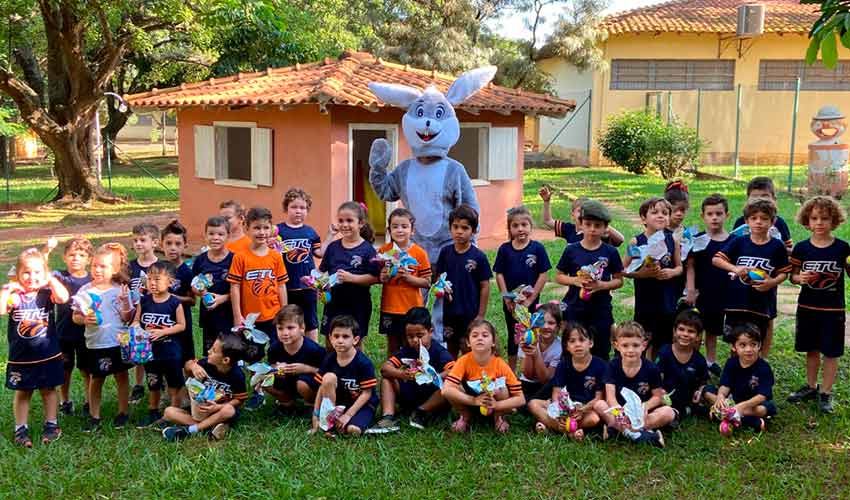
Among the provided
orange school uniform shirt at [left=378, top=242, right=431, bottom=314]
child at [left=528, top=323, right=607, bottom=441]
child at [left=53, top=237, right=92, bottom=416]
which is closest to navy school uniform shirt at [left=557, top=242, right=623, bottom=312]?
child at [left=528, top=323, right=607, bottom=441]

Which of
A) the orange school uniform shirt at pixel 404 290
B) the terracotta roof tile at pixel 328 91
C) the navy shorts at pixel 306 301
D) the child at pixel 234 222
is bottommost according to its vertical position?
the navy shorts at pixel 306 301

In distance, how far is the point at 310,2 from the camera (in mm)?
16125

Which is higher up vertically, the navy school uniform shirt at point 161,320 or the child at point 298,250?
the child at point 298,250

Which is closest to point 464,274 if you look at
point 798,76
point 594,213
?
point 594,213

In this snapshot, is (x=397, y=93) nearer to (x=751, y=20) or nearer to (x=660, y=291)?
(x=660, y=291)

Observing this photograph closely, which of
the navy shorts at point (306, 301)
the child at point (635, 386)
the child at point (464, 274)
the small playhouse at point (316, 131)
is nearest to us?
the child at point (635, 386)

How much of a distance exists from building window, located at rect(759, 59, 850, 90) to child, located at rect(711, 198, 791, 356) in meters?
20.9

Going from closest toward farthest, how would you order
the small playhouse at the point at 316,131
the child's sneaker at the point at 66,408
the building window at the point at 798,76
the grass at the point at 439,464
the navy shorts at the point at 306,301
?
the grass at the point at 439,464 < the child's sneaker at the point at 66,408 < the navy shorts at the point at 306,301 < the small playhouse at the point at 316,131 < the building window at the point at 798,76

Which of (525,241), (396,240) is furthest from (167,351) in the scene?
(525,241)

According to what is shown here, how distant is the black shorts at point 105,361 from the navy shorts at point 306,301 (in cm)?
125

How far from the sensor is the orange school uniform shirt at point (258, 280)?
5.15 meters

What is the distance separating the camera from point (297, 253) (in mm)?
5758

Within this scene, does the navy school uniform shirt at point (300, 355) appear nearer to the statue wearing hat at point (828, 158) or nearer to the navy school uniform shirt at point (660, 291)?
the navy school uniform shirt at point (660, 291)

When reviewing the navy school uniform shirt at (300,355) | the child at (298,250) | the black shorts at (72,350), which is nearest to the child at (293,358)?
the navy school uniform shirt at (300,355)
